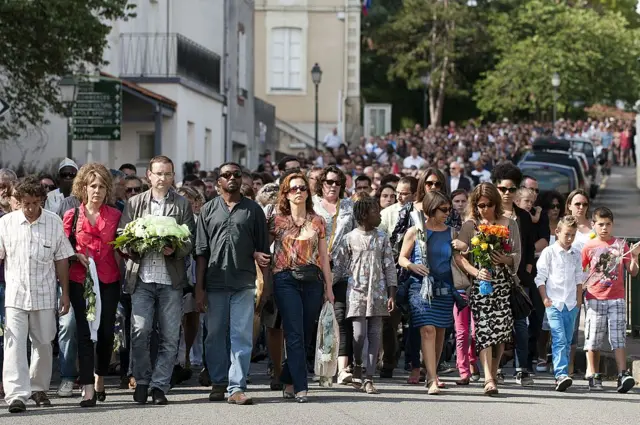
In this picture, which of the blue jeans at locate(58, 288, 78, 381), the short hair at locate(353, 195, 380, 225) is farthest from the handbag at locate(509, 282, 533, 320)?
the blue jeans at locate(58, 288, 78, 381)

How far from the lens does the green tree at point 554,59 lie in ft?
246

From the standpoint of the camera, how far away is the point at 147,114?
3378cm

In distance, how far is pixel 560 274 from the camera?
14672 mm

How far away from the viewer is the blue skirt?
13.9 m

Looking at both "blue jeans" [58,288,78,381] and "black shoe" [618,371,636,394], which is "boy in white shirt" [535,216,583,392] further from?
"blue jeans" [58,288,78,381]

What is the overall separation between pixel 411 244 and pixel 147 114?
2045cm

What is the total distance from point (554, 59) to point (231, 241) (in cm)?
6543

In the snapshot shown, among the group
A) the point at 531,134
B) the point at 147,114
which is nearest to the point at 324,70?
the point at 531,134

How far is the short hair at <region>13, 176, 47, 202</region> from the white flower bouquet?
731 millimetres

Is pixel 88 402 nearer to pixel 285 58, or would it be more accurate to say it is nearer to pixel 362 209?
pixel 362 209

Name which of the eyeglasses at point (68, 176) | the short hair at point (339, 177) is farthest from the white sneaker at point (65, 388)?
the short hair at point (339, 177)

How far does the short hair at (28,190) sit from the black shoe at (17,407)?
164 cm

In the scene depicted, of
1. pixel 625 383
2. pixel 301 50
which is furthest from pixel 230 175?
pixel 301 50

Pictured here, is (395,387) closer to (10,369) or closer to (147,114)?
(10,369)
